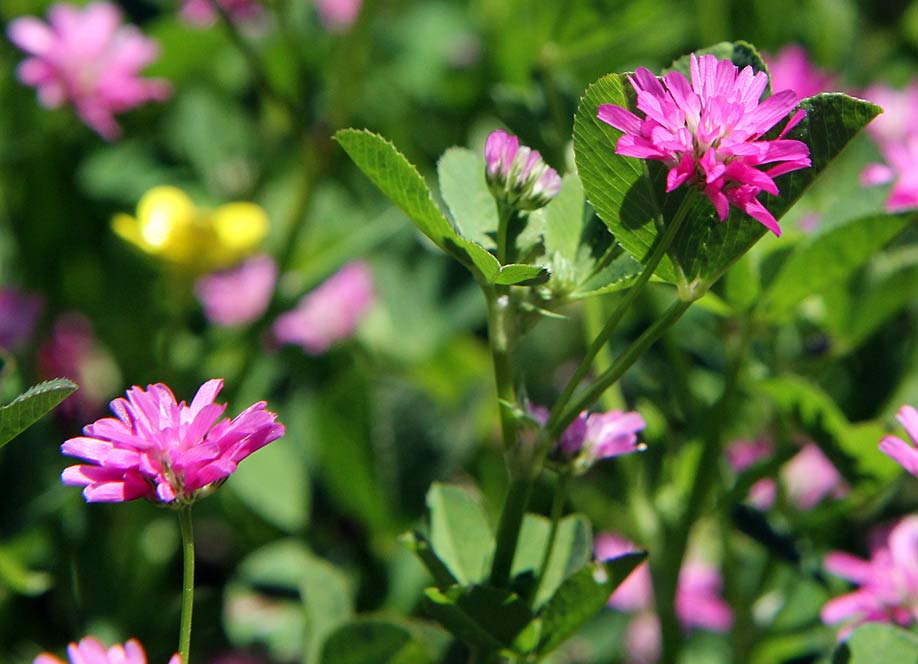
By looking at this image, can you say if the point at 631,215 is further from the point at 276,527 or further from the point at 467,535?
the point at 276,527

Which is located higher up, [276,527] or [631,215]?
[631,215]

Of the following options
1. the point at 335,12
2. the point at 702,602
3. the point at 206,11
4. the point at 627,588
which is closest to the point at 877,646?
the point at 702,602

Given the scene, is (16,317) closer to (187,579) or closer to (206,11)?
(206,11)

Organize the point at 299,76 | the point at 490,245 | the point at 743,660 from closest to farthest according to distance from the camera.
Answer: the point at 490,245, the point at 743,660, the point at 299,76

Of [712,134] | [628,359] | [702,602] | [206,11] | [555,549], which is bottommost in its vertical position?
[702,602]

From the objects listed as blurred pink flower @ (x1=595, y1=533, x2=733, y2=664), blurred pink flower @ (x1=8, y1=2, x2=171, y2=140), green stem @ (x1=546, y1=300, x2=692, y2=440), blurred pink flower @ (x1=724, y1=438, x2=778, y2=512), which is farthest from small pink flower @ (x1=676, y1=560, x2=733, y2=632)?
blurred pink flower @ (x1=8, y1=2, x2=171, y2=140)

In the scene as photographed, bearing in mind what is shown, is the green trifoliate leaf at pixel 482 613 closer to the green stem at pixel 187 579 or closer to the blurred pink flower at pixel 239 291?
the green stem at pixel 187 579

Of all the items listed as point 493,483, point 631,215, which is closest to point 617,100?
point 631,215
